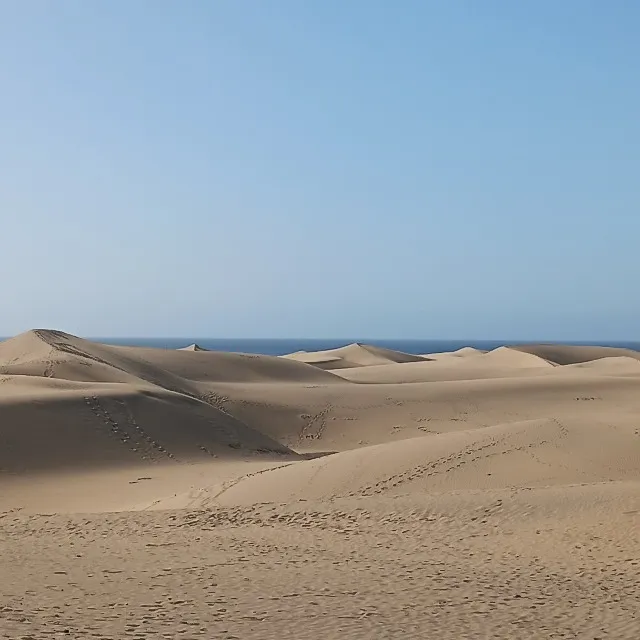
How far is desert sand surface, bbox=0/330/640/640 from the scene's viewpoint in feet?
24.0

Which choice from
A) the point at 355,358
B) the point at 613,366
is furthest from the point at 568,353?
the point at 613,366

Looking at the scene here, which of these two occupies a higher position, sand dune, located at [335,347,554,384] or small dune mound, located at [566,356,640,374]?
small dune mound, located at [566,356,640,374]

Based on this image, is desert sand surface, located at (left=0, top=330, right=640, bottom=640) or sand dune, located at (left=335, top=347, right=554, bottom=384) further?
sand dune, located at (left=335, top=347, right=554, bottom=384)

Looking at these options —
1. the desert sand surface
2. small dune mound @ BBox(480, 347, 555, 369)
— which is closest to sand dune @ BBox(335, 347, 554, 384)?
small dune mound @ BBox(480, 347, 555, 369)

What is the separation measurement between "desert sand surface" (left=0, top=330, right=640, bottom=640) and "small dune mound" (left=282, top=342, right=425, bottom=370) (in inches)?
1153

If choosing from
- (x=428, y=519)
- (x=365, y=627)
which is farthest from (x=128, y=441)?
(x=365, y=627)

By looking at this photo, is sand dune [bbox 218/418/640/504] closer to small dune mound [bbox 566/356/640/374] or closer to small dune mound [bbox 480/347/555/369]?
small dune mound [bbox 566/356/640/374]

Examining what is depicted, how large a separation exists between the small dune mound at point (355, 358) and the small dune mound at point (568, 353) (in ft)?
27.4

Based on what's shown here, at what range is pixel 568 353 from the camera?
63531 mm

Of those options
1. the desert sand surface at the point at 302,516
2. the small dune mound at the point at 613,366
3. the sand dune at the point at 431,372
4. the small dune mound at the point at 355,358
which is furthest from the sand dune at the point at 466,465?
the small dune mound at the point at 355,358

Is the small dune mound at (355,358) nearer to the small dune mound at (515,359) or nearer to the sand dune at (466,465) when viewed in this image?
the small dune mound at (515,359)

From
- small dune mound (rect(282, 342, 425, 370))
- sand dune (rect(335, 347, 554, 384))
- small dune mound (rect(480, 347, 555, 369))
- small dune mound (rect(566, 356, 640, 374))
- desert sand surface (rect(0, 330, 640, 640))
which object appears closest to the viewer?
desert sand surface (rect(0, 330, 640, 640))

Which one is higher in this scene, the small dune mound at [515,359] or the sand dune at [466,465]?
the small dune mound at [515,359]

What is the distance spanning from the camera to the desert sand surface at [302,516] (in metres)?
7.32
